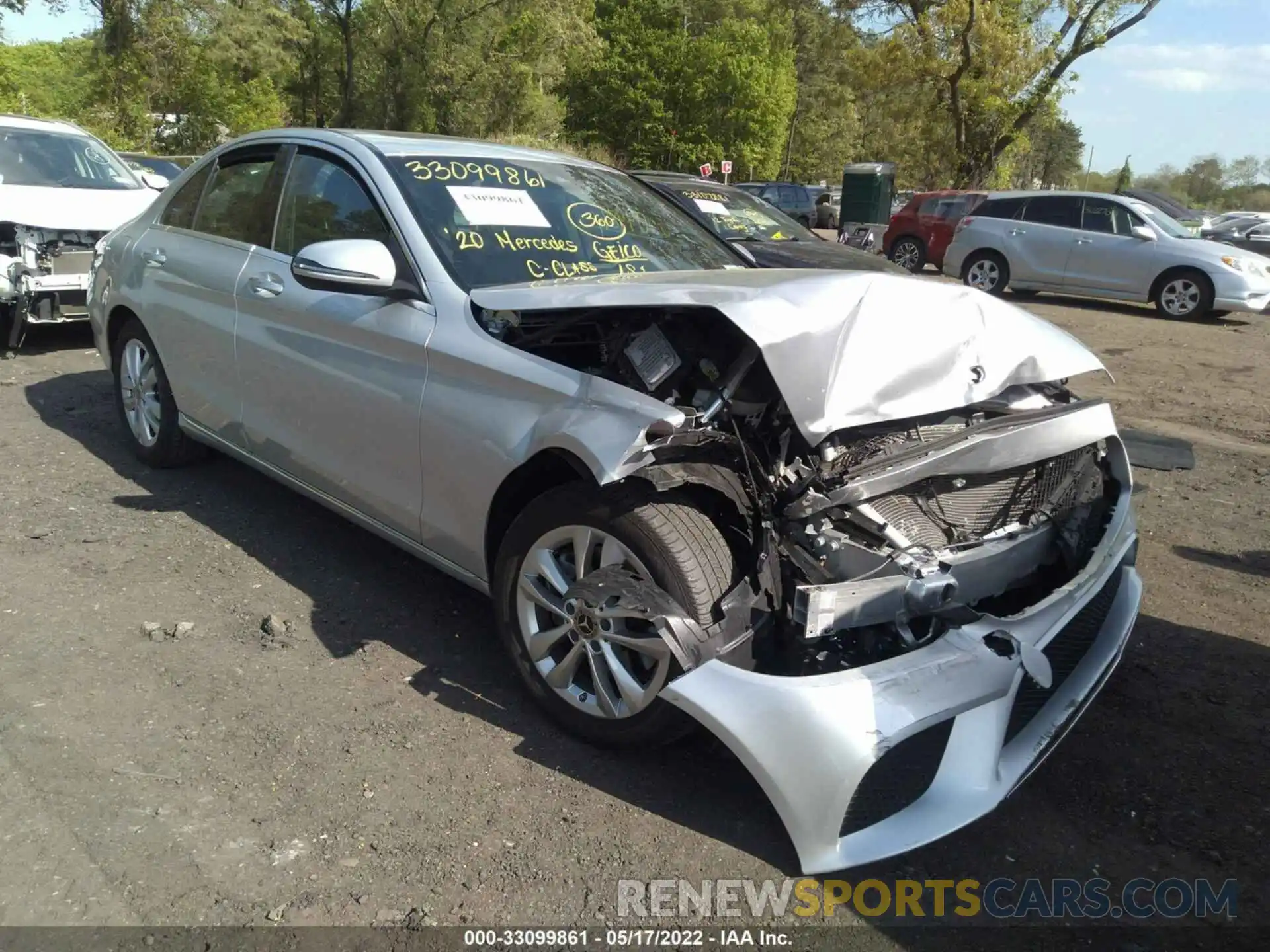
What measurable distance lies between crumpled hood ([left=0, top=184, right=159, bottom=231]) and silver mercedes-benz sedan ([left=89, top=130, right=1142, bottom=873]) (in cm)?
523

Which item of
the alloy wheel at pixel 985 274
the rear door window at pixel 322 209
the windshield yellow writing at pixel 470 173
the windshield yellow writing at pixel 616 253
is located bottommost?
the alloy wheel at pixel 985 274

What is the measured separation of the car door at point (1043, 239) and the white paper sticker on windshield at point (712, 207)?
6.57 metres

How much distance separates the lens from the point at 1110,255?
13.8 m

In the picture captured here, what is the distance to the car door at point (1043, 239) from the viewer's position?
46.8 feet

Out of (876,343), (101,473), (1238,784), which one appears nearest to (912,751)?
(1238,784)

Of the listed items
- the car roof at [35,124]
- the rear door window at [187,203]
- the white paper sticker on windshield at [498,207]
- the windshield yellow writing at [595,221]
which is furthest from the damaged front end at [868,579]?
the car roof at [35,124]

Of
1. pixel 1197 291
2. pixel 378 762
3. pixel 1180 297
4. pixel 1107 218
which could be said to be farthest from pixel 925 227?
pixel 378 762

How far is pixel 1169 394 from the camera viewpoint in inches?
336

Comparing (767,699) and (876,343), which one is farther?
(876,343)

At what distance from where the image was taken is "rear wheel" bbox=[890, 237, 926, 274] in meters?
17.2

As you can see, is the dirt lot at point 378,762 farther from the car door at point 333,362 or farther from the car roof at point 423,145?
the car roof at point 423,145

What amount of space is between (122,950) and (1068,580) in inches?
107

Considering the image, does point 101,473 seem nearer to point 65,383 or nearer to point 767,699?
point 65,383

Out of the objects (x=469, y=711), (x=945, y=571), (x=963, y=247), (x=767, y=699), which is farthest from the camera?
(x=963, y=247)
